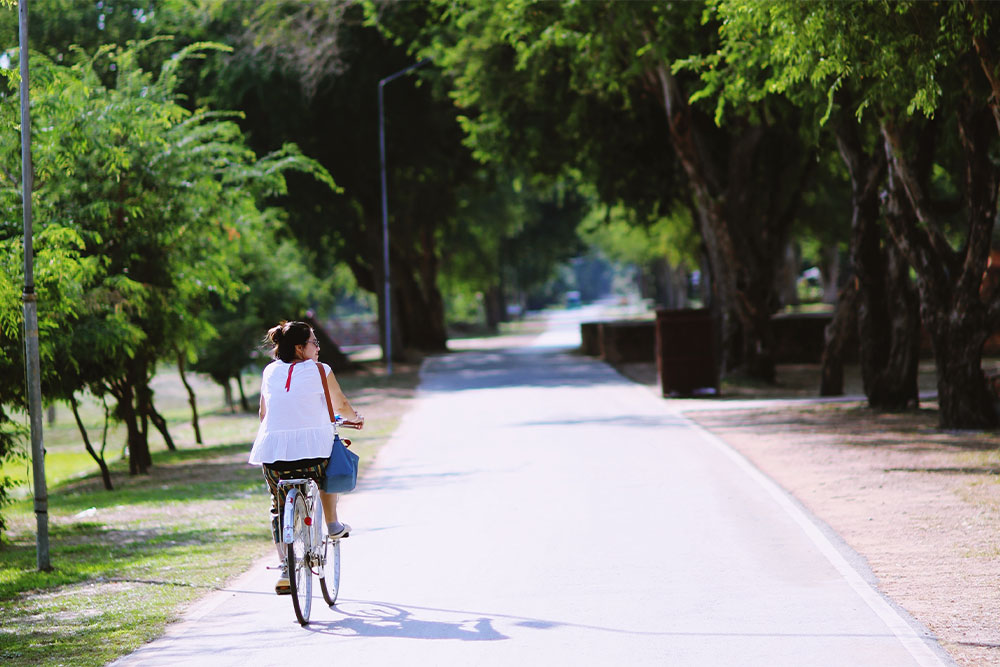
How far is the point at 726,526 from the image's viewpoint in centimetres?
1048

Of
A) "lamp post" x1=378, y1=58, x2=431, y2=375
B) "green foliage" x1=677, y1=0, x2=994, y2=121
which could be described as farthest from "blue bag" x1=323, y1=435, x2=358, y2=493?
"lamp post" x1=378, y1=58, x2=431, y2=375

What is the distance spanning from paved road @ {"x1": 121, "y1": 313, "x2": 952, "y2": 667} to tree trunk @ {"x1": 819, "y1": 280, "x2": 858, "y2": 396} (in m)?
7.69

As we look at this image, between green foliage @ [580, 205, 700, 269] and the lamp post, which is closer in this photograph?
the lamp post

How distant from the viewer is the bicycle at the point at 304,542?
7.28 meters

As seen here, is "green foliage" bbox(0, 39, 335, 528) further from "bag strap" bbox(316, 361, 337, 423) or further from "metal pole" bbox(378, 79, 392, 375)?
"metal pole" bbox(378, 79, 392, 375)

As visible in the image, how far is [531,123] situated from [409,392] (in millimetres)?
6991

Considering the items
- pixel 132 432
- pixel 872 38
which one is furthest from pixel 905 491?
pixel 132 432

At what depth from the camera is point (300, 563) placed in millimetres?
7391

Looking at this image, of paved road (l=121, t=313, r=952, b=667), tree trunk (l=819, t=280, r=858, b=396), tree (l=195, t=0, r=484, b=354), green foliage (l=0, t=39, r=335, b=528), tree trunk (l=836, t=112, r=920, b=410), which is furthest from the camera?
tree (l=195, t=0, r=484, b=354)

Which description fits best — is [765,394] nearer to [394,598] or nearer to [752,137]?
[752,137]

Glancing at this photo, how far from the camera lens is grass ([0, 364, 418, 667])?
7.67m

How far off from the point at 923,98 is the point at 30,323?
27.6ft

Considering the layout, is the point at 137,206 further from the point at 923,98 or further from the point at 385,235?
the point at 385,235

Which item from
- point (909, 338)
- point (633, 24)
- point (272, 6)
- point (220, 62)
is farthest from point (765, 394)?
point (220, 62)
